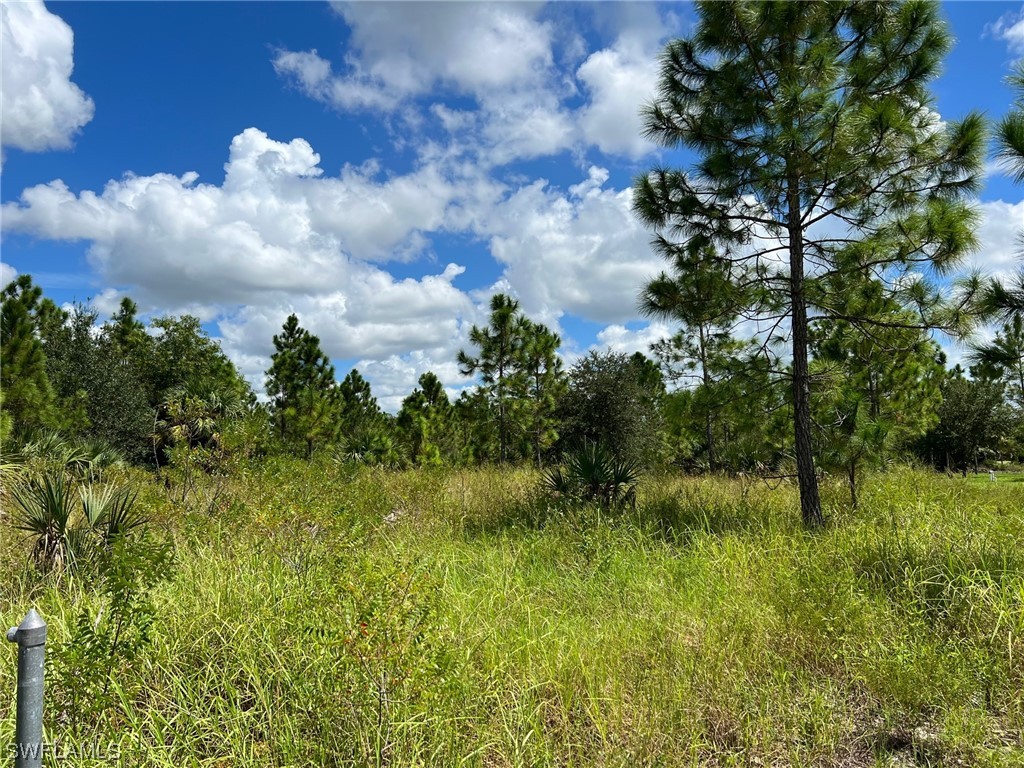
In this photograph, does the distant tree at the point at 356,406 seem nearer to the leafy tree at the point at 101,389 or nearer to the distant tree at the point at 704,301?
the leafy tree at the point at 101,389

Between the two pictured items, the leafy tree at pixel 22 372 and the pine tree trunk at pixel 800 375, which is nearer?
the pine tree trunk at pixel 800 375

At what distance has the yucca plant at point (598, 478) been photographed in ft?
29.0

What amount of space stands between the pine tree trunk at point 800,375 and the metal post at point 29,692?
24.9 ft

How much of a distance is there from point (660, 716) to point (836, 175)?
6.94m

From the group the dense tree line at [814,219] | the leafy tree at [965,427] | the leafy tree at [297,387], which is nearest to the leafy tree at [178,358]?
the leafy tree at [297,387]

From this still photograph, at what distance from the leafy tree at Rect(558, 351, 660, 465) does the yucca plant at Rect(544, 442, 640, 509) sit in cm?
1058

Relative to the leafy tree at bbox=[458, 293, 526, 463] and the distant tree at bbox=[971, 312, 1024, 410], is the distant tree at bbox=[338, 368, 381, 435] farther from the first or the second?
the distant tree at bbox=[971, 312, 1024, 410]

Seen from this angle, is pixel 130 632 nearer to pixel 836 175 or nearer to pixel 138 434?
pixel 836 175

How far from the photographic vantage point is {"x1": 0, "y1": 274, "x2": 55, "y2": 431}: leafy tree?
535 inches

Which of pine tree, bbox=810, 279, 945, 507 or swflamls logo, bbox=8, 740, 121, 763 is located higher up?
pine tree, bbox=810, 279, 945, 507

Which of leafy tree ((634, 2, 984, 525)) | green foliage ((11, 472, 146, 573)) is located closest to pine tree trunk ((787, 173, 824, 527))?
leafy tree ((634, 2, 984, 525))

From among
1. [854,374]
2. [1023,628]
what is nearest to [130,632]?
[1023,628]

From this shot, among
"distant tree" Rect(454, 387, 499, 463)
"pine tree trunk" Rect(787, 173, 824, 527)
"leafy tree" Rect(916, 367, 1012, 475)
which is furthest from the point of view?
"leafy tree" Rect(916, 367, 1012, 475)

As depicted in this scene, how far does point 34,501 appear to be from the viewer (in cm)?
575
